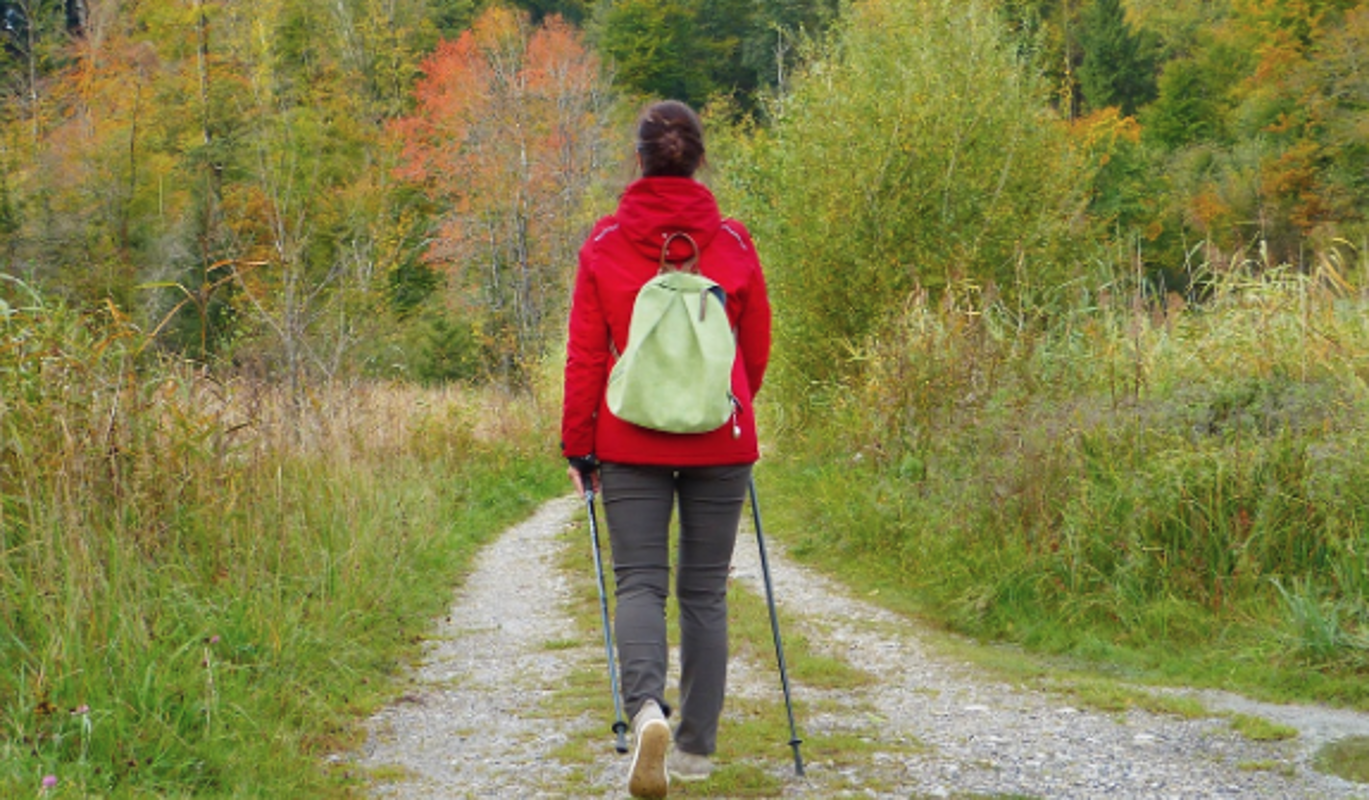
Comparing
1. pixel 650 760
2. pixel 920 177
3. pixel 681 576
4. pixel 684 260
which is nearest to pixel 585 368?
pixel 684 260

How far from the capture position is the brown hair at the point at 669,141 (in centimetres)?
390

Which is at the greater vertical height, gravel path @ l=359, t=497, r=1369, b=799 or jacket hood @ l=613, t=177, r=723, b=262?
jacket hood @ l=613, t=177, r=723, b=262

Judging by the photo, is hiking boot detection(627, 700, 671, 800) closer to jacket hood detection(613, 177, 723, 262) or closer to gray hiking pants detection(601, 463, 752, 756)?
gray hiking pants detection(601, 463, 752, 756)

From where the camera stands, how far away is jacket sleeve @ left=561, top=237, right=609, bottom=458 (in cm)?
381

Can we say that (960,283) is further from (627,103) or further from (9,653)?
(627,103)

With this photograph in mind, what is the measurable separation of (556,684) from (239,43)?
62.5ft

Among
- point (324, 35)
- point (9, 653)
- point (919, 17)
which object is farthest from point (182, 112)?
point (9, 653)

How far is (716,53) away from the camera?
55625mm

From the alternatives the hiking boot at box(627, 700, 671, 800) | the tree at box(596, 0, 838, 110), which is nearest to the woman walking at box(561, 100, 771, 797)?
the hiking boot at box(627, 700, 671, 800)

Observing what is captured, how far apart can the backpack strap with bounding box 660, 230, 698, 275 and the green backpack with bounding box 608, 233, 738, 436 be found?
8 centimetres

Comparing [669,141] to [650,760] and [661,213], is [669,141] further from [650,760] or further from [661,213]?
[650,760]

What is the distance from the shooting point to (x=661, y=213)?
3.85m

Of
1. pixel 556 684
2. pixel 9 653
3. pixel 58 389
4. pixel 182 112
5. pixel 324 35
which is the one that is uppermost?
pixel 324 35

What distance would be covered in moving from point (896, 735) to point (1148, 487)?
2.73 meters
